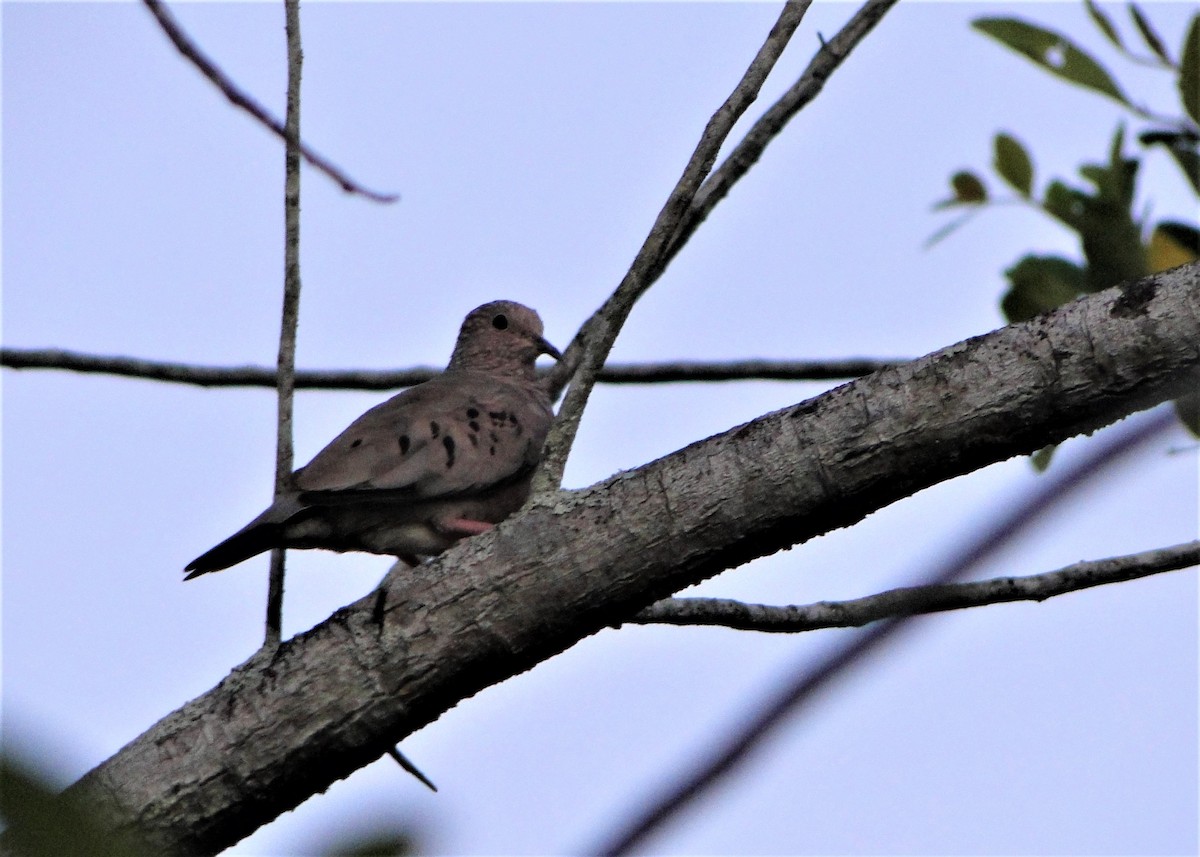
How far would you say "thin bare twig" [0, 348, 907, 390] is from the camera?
5012 millimetres

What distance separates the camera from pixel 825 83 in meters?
4.29

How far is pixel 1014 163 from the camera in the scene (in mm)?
4715

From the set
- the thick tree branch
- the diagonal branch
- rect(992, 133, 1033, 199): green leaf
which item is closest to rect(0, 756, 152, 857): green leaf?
the thick tree branch

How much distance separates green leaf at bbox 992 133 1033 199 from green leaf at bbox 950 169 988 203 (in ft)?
0.40

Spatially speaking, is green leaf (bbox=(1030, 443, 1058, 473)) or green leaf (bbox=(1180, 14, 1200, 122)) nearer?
green leaf (bbox=(1180, 14, 1200, 122))

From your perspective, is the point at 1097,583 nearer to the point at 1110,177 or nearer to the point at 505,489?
the point at 1110,177

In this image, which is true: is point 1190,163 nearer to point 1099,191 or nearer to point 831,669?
point 1099,191

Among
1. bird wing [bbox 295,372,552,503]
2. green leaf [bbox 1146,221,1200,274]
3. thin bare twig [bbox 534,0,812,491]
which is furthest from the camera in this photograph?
bird wing [bbox 295,372,552,503]

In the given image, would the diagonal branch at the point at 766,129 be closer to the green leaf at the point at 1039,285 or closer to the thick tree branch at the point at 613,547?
the green leaf at the point at 1039,285

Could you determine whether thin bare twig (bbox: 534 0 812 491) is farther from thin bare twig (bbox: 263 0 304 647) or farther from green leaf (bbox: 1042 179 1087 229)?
green leaf (bbox: 1042 179 1087 229)

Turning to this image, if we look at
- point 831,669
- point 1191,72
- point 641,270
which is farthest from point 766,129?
point 831,669

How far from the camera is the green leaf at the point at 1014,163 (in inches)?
185

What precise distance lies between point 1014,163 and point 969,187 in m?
0.21

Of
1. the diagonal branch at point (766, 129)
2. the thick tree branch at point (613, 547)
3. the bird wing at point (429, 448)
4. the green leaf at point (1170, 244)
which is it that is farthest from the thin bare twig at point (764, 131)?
the thick tree branch at point (613, 547)
